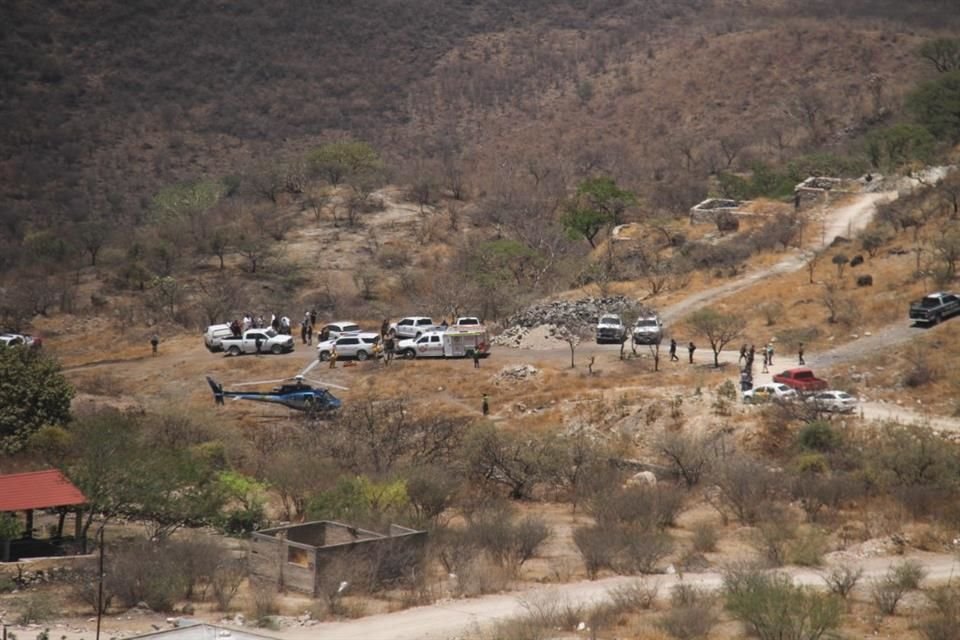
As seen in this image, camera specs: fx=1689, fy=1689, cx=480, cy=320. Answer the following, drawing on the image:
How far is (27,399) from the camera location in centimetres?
4941

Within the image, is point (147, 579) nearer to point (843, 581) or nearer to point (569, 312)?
point (843, 581)

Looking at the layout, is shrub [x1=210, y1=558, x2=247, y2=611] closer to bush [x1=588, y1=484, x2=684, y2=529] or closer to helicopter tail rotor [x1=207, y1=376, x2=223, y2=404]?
bush [x1=588, y1=484, x2=684, y2=529]

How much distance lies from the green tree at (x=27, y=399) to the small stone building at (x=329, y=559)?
512 inches

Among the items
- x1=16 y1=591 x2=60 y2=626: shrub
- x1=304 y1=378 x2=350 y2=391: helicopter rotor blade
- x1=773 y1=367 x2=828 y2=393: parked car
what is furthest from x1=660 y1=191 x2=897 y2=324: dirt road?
x1=16 y1=591 x2=60 y2=626: shrub

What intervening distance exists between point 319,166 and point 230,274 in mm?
17751

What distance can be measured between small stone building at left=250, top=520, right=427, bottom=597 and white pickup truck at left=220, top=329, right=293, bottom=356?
2311 cm

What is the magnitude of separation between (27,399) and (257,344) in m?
13.1

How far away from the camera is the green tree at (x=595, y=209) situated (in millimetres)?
83562

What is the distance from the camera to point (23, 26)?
14200 centimetres

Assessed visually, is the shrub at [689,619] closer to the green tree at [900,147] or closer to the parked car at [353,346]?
the parked car at [353,346]

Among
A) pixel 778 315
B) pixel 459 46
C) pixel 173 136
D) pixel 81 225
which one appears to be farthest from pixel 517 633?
pixel 459 46

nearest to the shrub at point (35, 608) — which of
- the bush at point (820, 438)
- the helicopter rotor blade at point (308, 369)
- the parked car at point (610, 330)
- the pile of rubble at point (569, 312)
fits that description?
the bush at point (820, 438)

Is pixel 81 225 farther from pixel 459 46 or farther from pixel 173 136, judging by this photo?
pixel 459 46

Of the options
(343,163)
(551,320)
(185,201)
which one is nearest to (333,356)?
(551,320)
